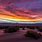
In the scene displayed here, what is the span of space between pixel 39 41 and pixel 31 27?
221 mm

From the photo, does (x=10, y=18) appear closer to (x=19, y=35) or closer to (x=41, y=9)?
(x=19, y=35)

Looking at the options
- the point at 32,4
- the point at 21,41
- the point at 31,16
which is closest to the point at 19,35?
the point at 21,41

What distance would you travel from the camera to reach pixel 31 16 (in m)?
1.46

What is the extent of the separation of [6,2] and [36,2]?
37cm

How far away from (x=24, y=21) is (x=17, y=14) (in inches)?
4.8

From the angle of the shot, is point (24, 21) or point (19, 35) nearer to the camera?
point (24, 21)

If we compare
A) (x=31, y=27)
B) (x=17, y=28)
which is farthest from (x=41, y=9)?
(x=17, y=28)

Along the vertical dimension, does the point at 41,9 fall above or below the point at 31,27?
above

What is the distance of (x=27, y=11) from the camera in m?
1.46

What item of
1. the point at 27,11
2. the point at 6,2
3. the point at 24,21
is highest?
the point at 6,2

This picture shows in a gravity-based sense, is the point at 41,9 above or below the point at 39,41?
above

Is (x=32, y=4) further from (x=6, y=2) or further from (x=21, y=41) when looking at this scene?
(x=21, y=41)

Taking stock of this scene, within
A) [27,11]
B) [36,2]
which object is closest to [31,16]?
[27,11]

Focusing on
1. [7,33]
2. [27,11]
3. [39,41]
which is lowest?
[39,41]
